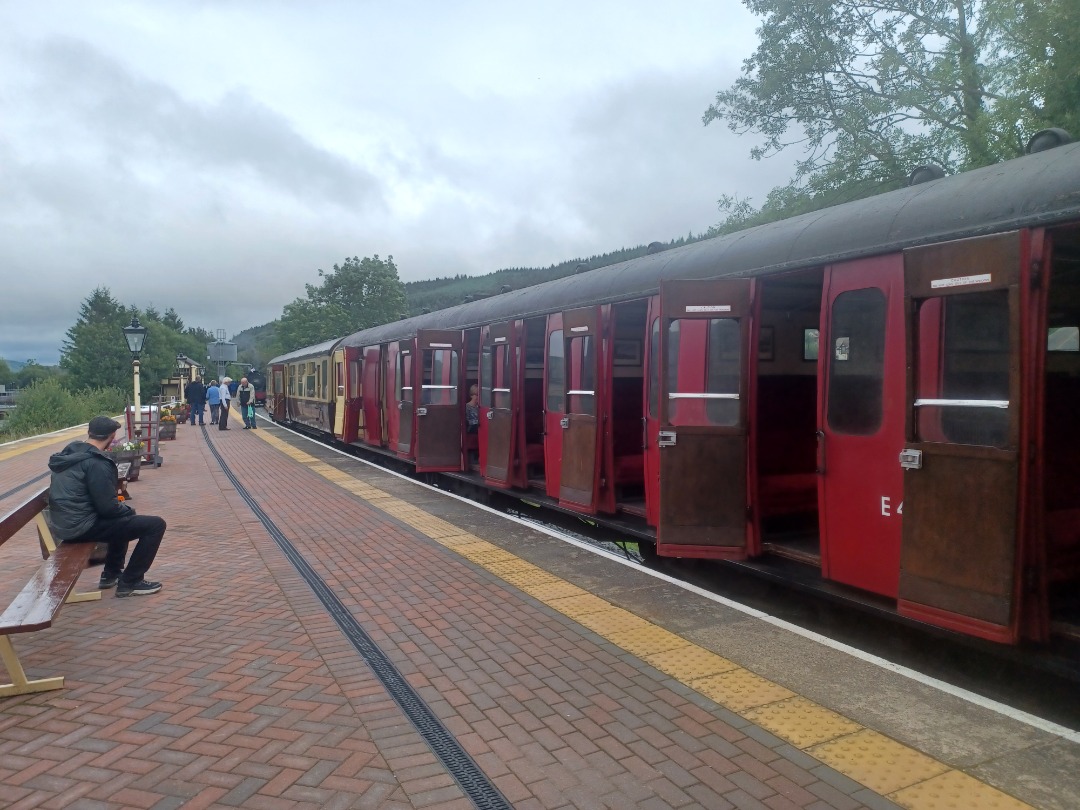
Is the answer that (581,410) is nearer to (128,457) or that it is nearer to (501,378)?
(501,378)

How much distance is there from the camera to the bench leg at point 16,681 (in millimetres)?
4238

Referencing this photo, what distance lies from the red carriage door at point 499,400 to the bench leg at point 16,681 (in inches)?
246

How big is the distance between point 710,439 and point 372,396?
38.9ft

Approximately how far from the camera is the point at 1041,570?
13.3ft

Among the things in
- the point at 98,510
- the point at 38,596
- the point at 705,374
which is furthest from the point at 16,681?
the point at 705,374

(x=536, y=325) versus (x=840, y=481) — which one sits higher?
(x=536, y=325)

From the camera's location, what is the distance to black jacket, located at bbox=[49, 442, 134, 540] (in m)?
5.78

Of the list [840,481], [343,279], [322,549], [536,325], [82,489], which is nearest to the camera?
[840,481]

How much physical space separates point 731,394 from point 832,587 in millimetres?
1585

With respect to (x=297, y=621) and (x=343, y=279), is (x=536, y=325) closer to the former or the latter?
(x=297, y=621)

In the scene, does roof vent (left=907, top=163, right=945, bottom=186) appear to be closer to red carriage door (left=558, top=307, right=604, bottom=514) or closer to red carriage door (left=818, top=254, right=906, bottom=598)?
red carriage door (left=818, top=254, right=906, bottom=598)

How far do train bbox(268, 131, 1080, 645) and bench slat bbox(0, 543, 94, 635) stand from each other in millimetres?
4046

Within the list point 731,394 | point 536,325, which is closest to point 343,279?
point 536,325

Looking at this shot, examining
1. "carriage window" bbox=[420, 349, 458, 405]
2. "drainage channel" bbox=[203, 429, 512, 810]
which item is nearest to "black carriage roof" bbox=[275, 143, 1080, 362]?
"drainage channel" bbox=[203, 429, 512, 810]
